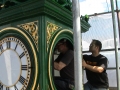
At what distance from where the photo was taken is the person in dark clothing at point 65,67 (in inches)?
66.7

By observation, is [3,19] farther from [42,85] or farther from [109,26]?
[109,26]

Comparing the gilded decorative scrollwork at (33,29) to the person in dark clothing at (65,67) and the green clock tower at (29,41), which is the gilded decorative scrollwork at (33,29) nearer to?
the green clock tower at (29,41)

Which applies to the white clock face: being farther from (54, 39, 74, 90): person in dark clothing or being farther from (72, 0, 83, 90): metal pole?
(72, 0, 83, 90): metal pole

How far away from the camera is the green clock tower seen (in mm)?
1370

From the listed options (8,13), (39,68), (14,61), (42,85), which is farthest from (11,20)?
(42,85)

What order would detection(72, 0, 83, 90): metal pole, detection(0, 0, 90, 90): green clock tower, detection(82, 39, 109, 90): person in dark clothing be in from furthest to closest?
detection(82, 39, 109, 90): person in dark clothing → detection(0, 0, 90, 90): green clock tower → detection(72, 0, 83, 90): metal pole

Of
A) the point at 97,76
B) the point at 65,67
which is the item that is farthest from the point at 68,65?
the point at 97,76

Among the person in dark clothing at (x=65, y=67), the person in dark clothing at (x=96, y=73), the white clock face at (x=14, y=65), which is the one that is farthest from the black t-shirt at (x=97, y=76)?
the white clock face at (x=14, y=65)

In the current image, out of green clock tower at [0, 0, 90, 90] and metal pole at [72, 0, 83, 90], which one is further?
green clock tower at [0, 0, 90, 90]

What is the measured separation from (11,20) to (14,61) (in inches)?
11.8

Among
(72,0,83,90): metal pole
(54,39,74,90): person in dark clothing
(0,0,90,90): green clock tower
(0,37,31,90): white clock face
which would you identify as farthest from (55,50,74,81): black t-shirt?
(72,0,83,90): metal pole

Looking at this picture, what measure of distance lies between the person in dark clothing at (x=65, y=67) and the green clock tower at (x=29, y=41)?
245mm

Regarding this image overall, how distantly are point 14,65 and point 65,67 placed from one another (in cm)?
51

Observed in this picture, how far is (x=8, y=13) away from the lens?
5.00ft
